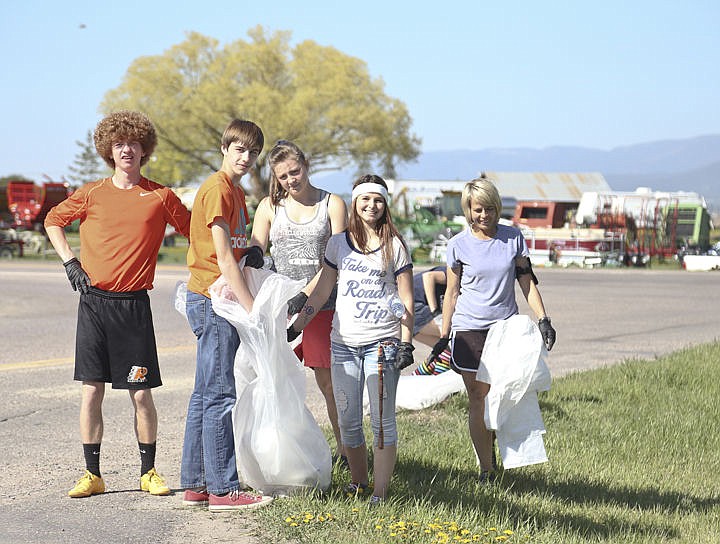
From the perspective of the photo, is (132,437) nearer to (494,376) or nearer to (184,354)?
(494,376)

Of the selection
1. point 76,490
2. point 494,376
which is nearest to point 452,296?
point 494,376

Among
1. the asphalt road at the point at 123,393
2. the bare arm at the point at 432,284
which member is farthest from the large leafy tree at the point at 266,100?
the bare arm at the point at 432,284

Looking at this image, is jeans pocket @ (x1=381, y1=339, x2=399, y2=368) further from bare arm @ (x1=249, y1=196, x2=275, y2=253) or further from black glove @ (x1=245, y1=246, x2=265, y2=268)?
bare arm @ (x1=249, y1=196, x2=275, y2=253)

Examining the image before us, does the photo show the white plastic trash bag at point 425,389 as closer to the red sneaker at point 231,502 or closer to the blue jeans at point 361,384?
the blue jeans at point 361,384

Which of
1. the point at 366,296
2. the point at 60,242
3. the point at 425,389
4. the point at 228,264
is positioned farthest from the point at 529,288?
the point at 425,389

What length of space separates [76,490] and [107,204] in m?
1.48

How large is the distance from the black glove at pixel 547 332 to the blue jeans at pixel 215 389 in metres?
1.63

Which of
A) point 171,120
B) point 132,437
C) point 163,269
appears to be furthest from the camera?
point 171,120

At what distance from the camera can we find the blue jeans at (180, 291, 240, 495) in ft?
16.3

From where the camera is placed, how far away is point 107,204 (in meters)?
5.29

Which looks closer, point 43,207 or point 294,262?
point 294,262

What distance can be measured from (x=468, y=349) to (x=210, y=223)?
162cm

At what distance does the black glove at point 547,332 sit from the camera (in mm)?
5457

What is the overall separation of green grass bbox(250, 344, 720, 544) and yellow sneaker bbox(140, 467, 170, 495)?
2.28 feet
